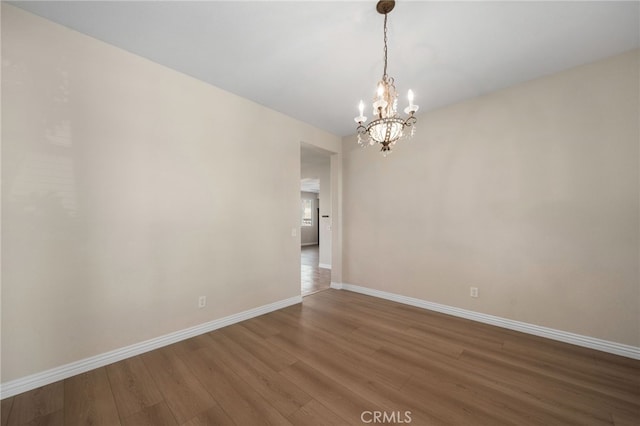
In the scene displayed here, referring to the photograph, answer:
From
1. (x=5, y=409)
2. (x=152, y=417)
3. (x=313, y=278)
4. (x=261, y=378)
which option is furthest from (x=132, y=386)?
(x=313, y=278)

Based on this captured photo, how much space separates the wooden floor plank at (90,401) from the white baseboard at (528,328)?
339 centimetres

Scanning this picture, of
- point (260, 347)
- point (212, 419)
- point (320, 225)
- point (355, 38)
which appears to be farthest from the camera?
point (320, 225)

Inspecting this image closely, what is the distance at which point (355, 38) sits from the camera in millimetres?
2037

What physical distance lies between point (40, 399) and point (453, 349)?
3.42 m

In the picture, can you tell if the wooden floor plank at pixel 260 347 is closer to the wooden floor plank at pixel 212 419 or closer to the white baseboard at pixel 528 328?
the wooden floor plank at pixel 212 419

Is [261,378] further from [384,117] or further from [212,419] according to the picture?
[384,117]

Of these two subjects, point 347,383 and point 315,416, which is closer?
point 315,416

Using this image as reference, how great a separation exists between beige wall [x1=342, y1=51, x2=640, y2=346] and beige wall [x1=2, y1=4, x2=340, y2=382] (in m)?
2.45

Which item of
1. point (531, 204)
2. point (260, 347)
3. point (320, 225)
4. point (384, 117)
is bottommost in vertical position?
point (260, 347)

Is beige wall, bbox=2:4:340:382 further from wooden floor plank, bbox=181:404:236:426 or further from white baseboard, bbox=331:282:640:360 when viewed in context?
white baseboard, bbox=331:282:640:360

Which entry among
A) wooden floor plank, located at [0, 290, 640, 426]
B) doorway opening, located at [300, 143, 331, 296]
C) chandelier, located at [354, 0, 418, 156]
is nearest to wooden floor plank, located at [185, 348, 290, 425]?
wooden floor plank, located at [0, 290, 640, 426]

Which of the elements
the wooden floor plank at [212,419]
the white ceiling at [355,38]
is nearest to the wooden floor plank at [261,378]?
the wooden floor plank at [212,419]

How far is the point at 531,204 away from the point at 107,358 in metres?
4.59

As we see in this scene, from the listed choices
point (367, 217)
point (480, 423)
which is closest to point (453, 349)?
point (480, 423)
